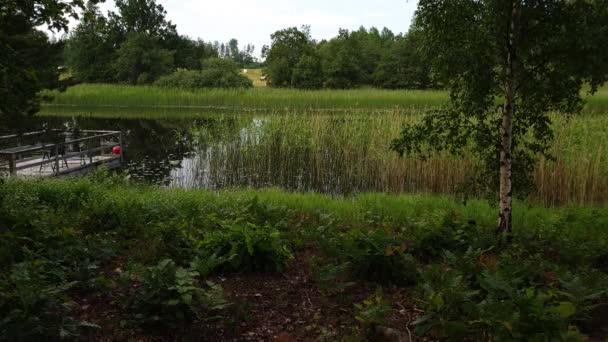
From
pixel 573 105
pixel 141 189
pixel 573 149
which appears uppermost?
pixel 573 105

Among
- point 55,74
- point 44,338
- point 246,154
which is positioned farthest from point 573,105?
point 55,74

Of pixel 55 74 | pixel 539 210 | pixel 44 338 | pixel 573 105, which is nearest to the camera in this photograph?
pixel 44 338

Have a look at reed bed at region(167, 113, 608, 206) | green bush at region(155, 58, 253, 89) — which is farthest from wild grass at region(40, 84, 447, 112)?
reed bed at region(167, 113, 608, 206)

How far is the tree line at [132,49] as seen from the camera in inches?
2028

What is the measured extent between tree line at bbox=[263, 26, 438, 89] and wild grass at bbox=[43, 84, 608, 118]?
13.2 metres

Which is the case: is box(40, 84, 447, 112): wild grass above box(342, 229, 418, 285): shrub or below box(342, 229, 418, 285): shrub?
above

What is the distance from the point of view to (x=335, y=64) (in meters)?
47.5

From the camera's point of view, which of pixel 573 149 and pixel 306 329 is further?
pixel 573 149

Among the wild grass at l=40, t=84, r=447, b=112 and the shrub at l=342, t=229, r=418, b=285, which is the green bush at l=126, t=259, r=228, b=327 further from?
the wild grass at l=40, t=84, r=447, b=112

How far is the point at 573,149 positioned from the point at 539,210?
7.90ft

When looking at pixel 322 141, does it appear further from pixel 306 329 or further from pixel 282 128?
pixel 306 329

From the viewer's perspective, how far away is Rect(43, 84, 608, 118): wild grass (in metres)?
27.3

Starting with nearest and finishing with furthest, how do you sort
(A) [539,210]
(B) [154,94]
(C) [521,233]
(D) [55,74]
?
1. (C) [521,233]
2. (A) [539,210]
3. (D) [55,74]
4. (B) [154,94]

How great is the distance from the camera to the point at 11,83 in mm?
4586
